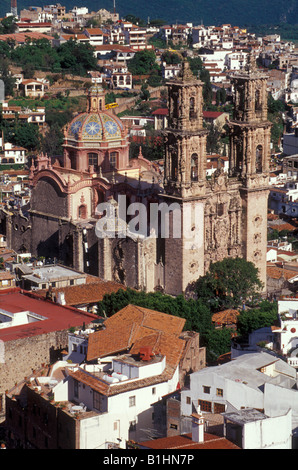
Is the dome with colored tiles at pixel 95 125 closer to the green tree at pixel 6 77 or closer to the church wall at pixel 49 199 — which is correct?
the church wall at pixel 49 199

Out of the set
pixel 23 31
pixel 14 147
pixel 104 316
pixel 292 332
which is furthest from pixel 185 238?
pixel 23 31

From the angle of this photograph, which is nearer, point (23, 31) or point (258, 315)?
point (258, 315)

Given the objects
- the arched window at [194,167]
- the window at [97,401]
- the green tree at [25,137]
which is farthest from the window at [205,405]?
the green tree at [25,137]

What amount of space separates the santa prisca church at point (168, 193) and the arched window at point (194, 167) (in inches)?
1.5

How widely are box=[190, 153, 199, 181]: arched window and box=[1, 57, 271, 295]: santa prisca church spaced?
0.04 metres

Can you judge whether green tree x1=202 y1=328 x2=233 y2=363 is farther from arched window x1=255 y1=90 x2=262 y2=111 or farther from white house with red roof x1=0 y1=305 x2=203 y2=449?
arched window x1=255 y1=90 x2=262 y2=111

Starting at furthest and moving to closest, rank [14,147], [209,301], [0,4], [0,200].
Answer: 1. [0,4]
2. [14,147]
3. [0,200]
4. [209,301]

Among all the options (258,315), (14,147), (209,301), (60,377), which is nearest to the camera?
(60,377)

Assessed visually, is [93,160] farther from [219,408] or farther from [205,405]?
[219,408]

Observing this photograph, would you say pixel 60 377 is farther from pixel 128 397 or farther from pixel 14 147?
pixel 14 147

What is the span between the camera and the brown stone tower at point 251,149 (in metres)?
47.9

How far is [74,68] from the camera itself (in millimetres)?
103625

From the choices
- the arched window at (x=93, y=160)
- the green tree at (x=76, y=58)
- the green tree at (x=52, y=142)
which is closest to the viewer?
the arched window at (x=93, y=160)

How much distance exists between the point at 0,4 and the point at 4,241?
12474 cm
